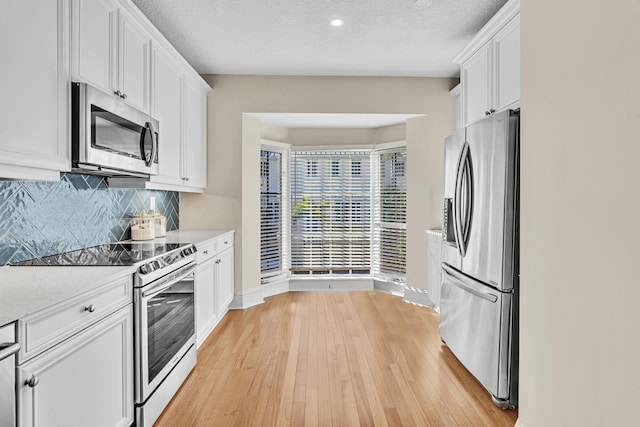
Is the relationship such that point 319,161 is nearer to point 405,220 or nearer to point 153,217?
point 405,220

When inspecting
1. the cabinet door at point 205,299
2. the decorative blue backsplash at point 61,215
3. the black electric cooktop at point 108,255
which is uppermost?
the decorative blue backsplash at point 61,215

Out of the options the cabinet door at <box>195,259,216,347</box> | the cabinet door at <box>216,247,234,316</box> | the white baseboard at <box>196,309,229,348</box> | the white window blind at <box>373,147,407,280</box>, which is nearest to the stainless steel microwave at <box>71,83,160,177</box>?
the cabinet door at <box>195,259,216,347</box>

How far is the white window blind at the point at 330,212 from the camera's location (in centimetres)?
519

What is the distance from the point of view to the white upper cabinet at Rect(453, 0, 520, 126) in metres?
2.44

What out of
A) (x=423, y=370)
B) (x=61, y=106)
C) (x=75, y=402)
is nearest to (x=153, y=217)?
(x=61, y=106)

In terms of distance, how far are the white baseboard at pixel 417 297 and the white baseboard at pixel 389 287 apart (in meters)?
0.28

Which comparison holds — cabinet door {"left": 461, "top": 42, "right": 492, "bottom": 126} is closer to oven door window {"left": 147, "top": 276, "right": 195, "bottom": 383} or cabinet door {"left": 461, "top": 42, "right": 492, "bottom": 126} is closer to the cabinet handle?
oven door window {"left": 147, "top": 276, "right": 195, "bottom": 383}

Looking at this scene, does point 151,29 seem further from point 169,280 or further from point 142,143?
point 169,280

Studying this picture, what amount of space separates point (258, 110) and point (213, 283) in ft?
6.71

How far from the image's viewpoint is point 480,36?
2836mm

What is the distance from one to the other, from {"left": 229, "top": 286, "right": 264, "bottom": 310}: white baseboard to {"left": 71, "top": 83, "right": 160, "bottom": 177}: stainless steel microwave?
2.00m

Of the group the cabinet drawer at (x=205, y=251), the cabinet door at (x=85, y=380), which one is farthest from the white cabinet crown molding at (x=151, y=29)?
the cabinet door at (x=85, y=380)

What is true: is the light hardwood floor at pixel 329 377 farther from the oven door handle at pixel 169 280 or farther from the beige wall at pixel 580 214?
the oven door handle at pixel 169 280

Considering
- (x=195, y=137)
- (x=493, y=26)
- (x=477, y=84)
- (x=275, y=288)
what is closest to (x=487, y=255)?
(x=477, y=84)
